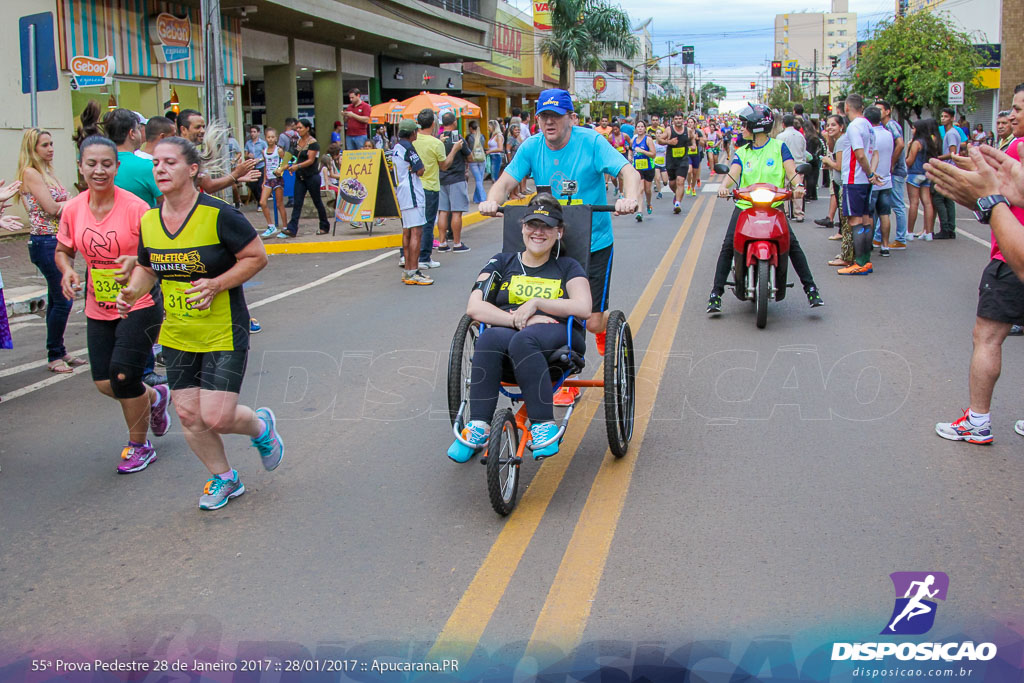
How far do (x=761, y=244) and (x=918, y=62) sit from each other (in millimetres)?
27676

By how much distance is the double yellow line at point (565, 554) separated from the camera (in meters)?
3.55

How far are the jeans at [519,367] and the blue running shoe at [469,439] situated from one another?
0.04 meters

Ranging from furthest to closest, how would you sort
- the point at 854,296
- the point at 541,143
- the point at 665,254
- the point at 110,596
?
1. the point at 665,254
2. the point at 854,296
3. the point at 541,143
4. the point at 110,596

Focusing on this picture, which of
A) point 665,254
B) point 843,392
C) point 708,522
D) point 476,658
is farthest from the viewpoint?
point 665,254

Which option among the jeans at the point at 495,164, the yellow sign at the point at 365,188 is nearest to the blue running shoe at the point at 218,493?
the yellow sign at the point at 365,188

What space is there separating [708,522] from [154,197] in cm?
447

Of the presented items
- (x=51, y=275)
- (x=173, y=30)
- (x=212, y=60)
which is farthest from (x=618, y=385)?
(x=173, y=30)

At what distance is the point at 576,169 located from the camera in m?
6.18

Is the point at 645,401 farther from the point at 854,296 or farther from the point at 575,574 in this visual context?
the point at 854,296

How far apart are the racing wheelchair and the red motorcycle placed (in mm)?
3485

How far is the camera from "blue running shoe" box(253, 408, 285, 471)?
197 inches

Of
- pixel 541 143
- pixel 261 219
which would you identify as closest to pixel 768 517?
pixel 541 143

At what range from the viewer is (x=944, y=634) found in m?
3.49

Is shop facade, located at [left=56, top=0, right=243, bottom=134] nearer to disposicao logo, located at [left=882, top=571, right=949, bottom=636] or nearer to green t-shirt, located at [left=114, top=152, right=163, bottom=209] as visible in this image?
green t-shirt, located at [left=114, top=152, right=163, bottom=209]
